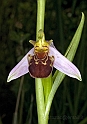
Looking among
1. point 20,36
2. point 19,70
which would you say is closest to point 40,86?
point 19,70

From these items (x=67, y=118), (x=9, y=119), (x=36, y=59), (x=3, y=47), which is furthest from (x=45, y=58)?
(x=3, y=47)

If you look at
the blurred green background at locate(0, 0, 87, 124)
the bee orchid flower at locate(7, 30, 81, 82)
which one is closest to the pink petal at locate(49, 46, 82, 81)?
the bee orchid flower at locate(7, 30, 81, 82)

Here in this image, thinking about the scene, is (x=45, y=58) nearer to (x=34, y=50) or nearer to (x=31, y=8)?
(x=34, y=50)

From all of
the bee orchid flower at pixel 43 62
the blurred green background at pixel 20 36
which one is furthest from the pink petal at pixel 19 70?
the blurred green background at pixel 20 36

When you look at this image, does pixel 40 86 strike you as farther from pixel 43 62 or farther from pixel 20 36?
pixel 20 36

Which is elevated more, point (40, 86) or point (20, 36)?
point (20, 36)

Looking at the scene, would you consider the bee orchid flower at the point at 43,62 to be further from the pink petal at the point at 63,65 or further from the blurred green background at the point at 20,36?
the blurred green background at the point at 20,36

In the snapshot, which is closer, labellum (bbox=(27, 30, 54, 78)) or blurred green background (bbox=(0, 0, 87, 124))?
labellum (bbox=(27, 30, 54, 78))

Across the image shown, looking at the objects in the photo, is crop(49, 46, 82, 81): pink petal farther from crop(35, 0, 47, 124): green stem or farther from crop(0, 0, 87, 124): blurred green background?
crop(0, 0, 87, 124): blurred green background

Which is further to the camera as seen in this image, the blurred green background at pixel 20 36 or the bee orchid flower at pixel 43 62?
the blurred green background at pixel 20 36
